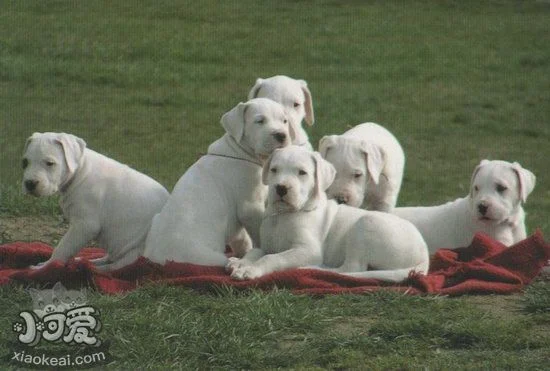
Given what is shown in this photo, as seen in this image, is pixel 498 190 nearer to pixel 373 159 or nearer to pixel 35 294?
pixel 373 159

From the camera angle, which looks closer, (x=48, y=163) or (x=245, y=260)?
(x=245, y=260)

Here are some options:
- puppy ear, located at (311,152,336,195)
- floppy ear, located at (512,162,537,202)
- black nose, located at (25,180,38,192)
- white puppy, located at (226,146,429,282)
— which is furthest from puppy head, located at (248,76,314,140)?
black nose, located at (25,180,38,192)

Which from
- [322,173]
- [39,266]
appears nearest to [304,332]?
[322,173]

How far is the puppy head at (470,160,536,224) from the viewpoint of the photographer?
387 inches

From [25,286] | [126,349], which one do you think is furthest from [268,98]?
[126,349]

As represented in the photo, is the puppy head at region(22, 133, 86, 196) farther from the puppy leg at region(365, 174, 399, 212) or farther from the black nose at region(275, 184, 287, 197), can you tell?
the puppy leg at region(365, 174, 399, 212)

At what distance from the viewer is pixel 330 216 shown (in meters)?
9.39

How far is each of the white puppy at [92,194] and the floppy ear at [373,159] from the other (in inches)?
63.3

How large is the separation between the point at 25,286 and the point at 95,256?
4.44ft

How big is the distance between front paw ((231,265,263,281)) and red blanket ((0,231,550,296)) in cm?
7

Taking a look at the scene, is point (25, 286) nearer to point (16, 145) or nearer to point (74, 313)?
point (74, 313)

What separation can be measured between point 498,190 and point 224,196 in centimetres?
210

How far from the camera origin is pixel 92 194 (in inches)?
373

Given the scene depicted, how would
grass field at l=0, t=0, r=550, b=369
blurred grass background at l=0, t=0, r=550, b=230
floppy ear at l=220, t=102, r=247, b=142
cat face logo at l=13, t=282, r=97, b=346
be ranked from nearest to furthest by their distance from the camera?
1. cat face logo at l=13, t=282, r=97, b=346
2. floppy ear at l=220, t=102, r=247, b=142
3. grass field at l=0, t=0, r=550, b=369
4. blurred grass background at l=0, t=0, r=550, b=230
